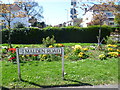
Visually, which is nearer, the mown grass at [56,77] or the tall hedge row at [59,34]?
the mown grass at [56,77]

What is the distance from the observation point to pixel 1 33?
14.8 meters

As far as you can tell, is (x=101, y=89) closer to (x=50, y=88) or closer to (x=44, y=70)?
(x=50, y=88)

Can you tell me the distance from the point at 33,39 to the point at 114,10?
8.68 meters

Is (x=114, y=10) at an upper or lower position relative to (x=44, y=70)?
upper

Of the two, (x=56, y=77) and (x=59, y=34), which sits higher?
(x=59, y=34)

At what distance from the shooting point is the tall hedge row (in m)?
15.4

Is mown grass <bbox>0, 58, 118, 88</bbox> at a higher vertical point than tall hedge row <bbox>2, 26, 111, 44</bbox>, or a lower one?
lower

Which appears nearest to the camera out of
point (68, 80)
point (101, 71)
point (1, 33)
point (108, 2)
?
point (68, 80)

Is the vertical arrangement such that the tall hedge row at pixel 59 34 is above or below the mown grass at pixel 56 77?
above

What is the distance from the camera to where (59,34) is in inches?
638

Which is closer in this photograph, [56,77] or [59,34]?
[56,77]

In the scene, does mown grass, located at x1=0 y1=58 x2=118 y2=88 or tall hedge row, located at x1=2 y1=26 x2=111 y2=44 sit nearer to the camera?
mown grass, located at x1=0 y1=58 x2=118 y2=88

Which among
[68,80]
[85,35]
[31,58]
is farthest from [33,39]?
[68,80]

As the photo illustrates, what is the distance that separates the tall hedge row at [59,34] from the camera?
15414 mm
